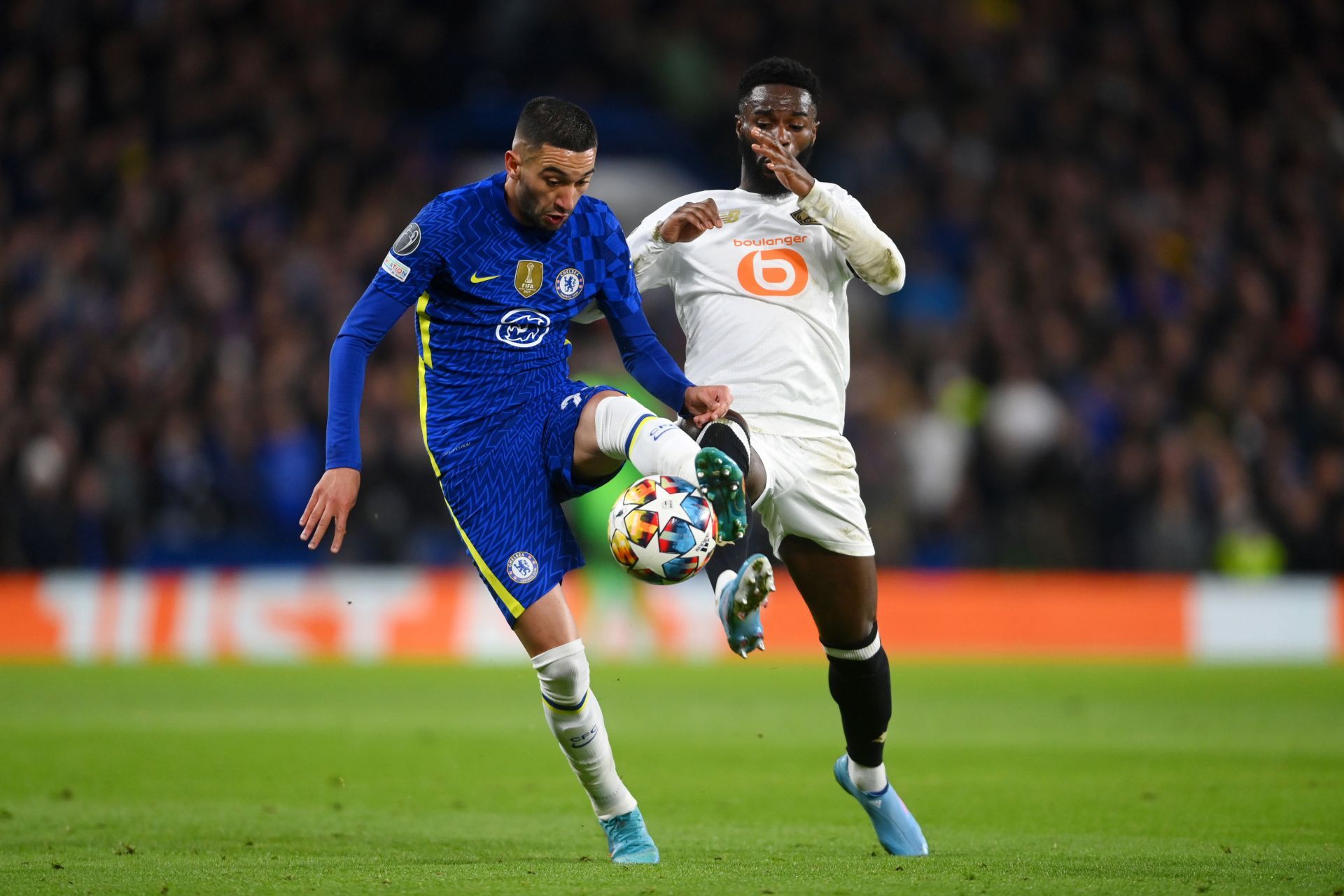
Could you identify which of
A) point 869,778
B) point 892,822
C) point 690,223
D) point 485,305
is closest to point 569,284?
point 485,305

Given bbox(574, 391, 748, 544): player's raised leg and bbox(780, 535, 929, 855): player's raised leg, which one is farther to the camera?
bbox(780, 535, 929, 855): player's raised leg

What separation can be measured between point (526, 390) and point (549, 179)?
0.70 m

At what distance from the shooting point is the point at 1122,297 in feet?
57.2

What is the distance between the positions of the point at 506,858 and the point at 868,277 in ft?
7.75

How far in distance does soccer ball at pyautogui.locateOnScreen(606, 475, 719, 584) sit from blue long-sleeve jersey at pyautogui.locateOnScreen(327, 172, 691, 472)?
0.66 meters

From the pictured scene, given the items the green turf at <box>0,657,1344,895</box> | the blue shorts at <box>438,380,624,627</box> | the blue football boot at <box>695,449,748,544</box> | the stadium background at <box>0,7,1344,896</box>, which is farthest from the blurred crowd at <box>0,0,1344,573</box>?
the blue football boot at <box>695,449,748,544</box>

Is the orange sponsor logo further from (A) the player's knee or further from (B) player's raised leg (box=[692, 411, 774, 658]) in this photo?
(A) the player's knee

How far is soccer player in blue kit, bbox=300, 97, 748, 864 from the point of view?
5.50 meters

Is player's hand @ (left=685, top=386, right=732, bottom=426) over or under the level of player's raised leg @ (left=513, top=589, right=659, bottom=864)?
over

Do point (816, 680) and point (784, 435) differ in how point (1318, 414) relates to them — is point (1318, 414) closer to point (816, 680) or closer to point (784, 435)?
point (816, 680)

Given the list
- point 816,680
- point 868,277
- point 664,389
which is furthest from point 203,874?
point 816,680

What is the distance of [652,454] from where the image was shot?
532 centimetres

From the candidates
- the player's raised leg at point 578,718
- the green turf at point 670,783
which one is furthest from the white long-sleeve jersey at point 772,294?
the green turf at point 670,783

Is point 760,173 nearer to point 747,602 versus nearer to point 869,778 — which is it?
point 747,602
